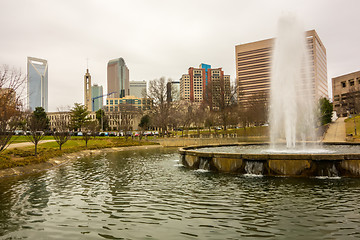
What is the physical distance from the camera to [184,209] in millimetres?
7809

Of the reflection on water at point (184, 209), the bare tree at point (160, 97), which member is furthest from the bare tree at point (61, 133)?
the bare tree at point (160, 97)

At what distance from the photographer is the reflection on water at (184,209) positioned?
6082 mm

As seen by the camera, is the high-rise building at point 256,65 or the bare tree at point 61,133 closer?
the bare tree at point 61,133

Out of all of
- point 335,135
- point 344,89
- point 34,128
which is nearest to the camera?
point 34,128

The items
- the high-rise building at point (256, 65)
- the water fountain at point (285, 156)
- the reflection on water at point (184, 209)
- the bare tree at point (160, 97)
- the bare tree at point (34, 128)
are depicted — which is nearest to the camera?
the reflection on water at point (184, 209)

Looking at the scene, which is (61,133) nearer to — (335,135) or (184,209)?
(184,209)

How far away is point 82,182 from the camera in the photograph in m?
12.6

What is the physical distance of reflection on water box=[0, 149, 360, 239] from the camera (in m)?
6.08

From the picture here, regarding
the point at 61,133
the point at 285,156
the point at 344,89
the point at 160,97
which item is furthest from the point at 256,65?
the point at 285,156

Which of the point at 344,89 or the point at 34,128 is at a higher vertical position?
the point at 344,89

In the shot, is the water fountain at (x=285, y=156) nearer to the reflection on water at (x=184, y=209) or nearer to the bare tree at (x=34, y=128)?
the reflection on water at (x=184, y=209)

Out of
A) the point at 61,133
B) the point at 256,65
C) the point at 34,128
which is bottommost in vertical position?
the point at 61,133

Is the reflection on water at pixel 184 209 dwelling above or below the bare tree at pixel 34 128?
below

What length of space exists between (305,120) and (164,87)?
31.1m
